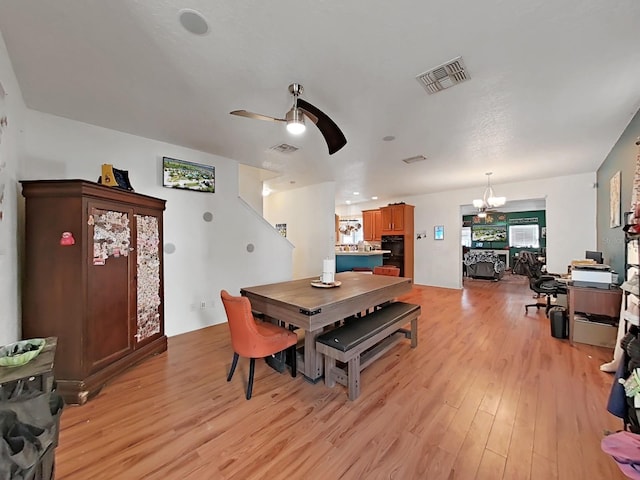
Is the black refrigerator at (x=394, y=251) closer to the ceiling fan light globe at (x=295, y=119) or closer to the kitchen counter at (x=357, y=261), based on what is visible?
Result: the kitchen counter at (x=357, y=261)

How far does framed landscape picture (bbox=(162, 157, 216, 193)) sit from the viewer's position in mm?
3576

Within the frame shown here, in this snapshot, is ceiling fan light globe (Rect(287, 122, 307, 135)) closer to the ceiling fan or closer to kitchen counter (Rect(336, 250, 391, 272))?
the ceiling fan

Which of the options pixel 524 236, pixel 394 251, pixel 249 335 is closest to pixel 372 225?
pixel 394 251

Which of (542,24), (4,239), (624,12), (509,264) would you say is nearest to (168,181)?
(4,239)

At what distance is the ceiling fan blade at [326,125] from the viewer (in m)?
2.00

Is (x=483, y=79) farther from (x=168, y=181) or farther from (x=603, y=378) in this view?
(x=168, y=181)

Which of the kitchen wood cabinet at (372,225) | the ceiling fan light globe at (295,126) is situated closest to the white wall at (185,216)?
the ceiling fan light globe at (295,126)

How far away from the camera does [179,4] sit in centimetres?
148

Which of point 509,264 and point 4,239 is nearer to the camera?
point 4,239

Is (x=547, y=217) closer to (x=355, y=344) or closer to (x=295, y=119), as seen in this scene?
(x=355, y=344)

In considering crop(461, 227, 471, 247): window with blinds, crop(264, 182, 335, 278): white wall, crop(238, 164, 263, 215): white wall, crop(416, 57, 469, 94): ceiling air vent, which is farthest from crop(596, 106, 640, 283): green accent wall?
crop(461, 227, 471, 247): window with blinds

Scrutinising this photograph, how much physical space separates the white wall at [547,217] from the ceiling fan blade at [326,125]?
5.72 meters

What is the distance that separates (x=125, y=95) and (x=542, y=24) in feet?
10.8

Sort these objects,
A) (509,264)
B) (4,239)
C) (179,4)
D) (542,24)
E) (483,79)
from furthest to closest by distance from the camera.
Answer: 1. (509,264)
2. (483,79)
3. (4,239)
4. (542,24)
5. (179,4)
